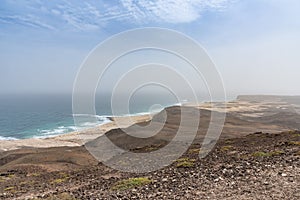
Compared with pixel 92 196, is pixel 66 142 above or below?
below

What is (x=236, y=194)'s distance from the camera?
846 cm

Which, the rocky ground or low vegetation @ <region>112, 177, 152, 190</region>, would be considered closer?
the rocky ground

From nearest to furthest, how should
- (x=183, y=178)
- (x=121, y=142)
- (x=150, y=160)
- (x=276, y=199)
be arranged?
1. (x=276, y=199)
2. (x=183, y=178)
3. (x=150, y=160)
4. (x=121, y=142)

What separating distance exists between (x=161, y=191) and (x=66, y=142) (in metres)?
52.4

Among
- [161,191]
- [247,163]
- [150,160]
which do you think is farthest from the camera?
[150,160]

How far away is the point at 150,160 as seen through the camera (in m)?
16.6

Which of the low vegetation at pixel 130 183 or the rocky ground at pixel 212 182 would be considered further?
the low vegetation at pixel 130 183

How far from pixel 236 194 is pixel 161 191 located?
8.64 feet

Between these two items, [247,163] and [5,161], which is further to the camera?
[5,161]

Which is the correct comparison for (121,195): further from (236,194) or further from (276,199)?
(276,199)

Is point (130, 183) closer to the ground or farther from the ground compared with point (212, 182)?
closer to the ground

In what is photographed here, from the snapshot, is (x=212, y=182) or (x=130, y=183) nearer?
(x=212, y=182)

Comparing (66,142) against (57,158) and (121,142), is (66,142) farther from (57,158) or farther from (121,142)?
(57,158)

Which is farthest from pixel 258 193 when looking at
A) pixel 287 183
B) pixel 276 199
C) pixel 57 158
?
pixel 57 158
